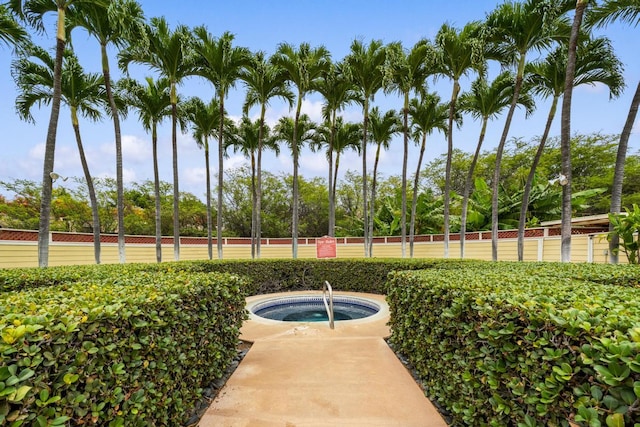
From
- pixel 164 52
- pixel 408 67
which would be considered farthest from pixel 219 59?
pixel 408 67

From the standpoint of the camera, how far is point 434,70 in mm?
10828

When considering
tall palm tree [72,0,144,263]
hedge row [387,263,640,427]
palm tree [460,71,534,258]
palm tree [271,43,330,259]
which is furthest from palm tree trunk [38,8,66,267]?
palm tree [460,71,534,258]

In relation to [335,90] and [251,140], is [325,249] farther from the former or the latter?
[251,140]

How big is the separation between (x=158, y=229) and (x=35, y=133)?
16.1 feet

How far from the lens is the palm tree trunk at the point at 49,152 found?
6.66 metres

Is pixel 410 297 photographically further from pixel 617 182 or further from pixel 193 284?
pixel 617 182

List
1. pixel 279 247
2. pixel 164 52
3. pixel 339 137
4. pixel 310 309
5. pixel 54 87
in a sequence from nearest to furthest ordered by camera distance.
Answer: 1. pixel 54 87
2. pixel 310 309
3. pixel 164 52
4. pixel 339 137
5. pixel 279 247

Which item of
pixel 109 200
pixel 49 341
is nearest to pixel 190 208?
pixel 109 200

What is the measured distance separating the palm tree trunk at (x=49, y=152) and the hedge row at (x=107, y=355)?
5.97m

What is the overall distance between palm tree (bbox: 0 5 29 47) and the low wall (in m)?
6.12

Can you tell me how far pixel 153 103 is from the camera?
10812 millimetres

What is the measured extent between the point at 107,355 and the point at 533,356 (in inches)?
85.2

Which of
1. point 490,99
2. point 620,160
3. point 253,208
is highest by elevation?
point 490,99

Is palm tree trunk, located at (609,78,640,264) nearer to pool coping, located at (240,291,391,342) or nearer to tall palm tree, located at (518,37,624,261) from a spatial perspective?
tall palm tree, located at (518,37,624,261)
